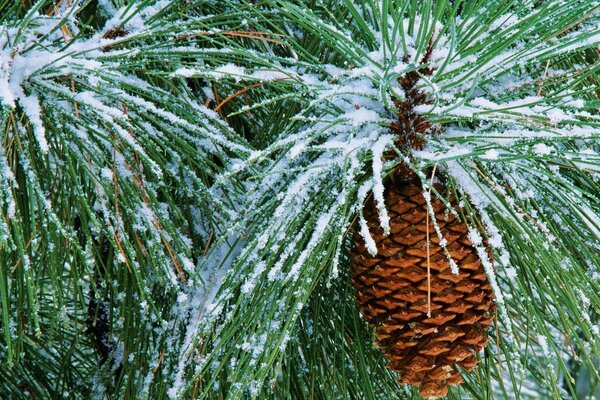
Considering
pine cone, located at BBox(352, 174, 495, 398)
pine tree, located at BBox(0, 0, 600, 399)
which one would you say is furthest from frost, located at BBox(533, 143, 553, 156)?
pine cone, located at BBox(352, 174, 495, 398)

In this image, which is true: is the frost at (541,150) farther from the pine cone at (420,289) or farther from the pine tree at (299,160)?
the pine cone at (420,289)

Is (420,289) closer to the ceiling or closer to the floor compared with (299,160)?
closer to the floor

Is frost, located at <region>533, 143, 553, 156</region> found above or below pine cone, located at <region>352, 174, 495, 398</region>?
above

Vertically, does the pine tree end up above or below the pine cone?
above

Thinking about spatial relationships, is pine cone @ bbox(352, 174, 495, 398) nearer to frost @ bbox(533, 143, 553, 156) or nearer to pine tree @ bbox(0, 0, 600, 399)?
pine tree @ bbox(0, 0, 600, 399)

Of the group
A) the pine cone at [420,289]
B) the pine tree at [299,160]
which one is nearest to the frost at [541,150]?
the pine tree at [299,160]

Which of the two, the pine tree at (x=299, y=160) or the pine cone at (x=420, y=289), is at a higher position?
the pine tree at (x=299, y=160)

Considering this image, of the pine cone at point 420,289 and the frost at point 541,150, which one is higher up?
the frost at point 541,150

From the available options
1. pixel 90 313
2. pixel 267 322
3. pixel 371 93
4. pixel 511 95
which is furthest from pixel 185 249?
pixel 90 313

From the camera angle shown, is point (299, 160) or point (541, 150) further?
point (299, 160)
